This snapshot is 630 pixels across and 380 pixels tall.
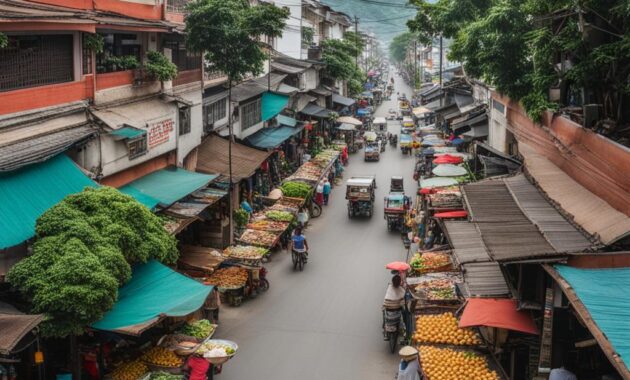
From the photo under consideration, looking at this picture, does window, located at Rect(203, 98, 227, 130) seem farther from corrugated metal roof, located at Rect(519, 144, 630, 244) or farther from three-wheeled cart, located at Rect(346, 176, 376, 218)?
corrugated metal roof, located at Rect(519, 144, 630, 244)

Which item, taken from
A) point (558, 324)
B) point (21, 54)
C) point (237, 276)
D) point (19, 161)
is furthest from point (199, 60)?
point (558, 324)

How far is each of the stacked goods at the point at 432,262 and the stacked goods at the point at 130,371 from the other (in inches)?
305

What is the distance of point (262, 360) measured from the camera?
15.8 meters

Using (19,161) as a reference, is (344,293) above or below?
below

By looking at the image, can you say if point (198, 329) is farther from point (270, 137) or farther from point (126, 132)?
point (270, 137)

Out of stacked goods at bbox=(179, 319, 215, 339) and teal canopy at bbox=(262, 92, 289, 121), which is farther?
teal canopy at bbox=(262, 92, 289, 121)

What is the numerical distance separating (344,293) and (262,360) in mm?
5500

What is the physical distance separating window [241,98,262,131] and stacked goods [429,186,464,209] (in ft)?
39.4

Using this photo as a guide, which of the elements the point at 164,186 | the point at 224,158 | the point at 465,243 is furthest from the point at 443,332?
the point at 224,158

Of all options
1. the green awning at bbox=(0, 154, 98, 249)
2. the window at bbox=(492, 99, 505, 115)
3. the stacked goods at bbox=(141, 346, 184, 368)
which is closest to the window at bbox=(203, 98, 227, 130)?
the window at bbox=(492, 99, 505, 115)

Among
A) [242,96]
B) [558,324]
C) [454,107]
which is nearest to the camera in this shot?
[558,324]

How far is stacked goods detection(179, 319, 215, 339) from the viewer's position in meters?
14.7

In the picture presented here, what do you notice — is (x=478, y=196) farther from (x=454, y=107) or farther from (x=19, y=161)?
(x=454, y=107)

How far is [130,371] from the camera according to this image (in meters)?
13.4
